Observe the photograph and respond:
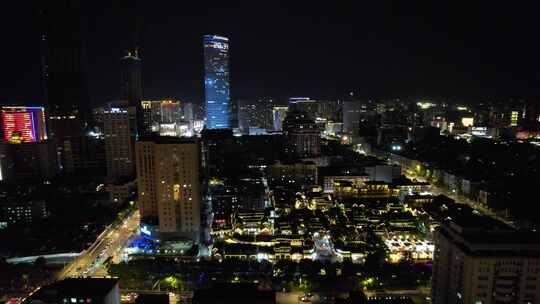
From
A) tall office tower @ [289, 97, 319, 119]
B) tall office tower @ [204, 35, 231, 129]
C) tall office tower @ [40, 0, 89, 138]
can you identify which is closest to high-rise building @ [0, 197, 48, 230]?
tall office tower @ [40, 0, 89, 138]

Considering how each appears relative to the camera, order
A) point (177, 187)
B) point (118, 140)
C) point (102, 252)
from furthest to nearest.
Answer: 1. point (118, 140)
2. point (177, 187)
3. point (102, 252)

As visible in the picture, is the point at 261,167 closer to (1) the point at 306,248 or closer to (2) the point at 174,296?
(1) the point at 306,248

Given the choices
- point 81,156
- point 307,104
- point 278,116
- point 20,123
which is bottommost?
point 81,156

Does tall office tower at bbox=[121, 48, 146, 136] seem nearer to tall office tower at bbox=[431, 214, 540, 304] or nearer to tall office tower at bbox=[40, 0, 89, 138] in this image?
tall office tower at bbox=[40, 0, 89, 138]

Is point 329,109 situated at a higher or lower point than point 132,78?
lower

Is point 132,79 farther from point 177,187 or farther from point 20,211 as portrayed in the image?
point 177,187

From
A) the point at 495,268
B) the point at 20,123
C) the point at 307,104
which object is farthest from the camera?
the point at 307,104

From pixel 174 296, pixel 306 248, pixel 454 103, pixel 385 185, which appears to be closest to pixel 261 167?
pixel 385 185

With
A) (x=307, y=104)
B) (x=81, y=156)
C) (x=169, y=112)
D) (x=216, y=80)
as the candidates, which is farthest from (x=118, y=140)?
(x=307, y=104)
